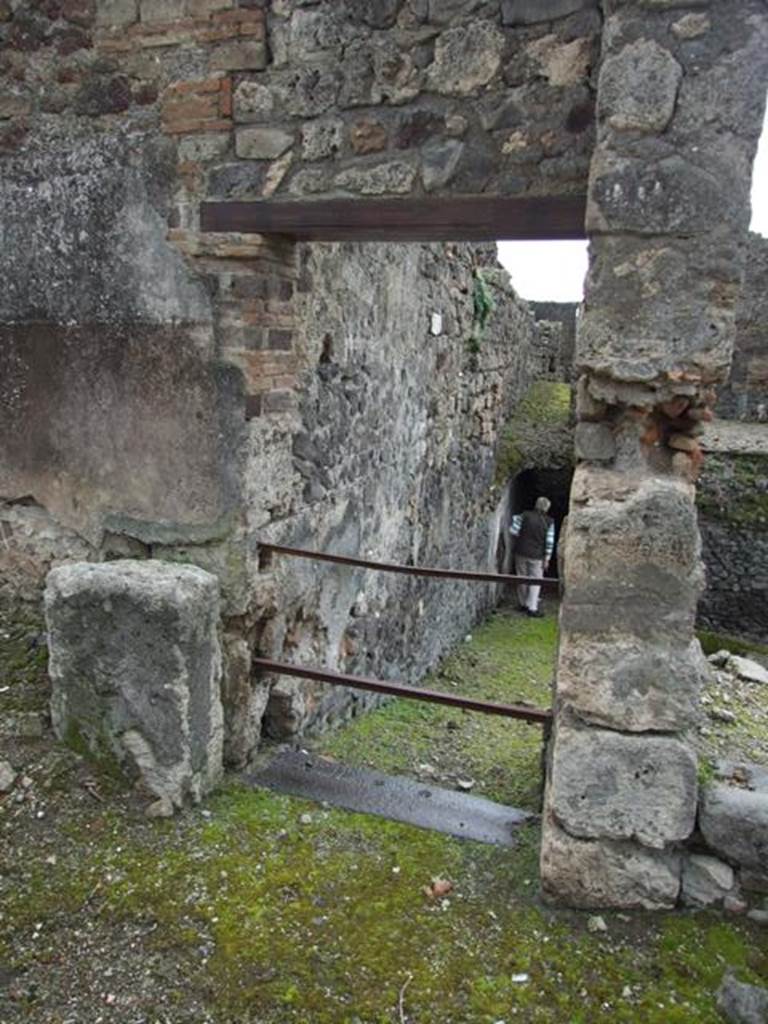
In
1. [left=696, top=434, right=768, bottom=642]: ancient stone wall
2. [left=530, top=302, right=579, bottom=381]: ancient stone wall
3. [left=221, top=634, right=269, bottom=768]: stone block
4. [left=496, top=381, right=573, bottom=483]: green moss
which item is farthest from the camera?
[left=530, top=302, right=579, bottom=381]: ancient stone wall

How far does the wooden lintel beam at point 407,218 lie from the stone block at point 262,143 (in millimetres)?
180

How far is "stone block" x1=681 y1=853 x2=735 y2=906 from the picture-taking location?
262 centimetres

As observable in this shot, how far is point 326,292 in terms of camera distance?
3.92 metres

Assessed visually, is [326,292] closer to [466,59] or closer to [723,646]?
[466,59]

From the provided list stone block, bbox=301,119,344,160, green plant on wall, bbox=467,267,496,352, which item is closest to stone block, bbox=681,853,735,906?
stone block, bbox=301,119,344,160

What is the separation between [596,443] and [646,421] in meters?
0.16

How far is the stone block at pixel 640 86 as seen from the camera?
2.26m

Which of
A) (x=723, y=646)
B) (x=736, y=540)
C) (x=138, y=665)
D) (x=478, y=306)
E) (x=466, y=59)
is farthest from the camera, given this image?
(x=736, y=540)

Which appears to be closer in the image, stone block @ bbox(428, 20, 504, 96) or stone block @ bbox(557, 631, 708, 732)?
stone block @ bbox(557, 631, 708, 732)

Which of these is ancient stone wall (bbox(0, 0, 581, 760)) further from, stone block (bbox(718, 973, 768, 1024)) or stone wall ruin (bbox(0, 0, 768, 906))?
stone block (bbox(718, 973, 768, 1024))

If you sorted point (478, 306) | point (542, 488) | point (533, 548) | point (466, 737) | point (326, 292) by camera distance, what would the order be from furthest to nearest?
point (542, 488)
point (533, 548)
point (478, 306)
point (466, 737)
point (326, 292)

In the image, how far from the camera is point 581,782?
8.61 ft

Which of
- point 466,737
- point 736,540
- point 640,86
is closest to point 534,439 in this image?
point 736,540

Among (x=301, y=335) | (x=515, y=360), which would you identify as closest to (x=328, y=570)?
(x=301, y=335)
